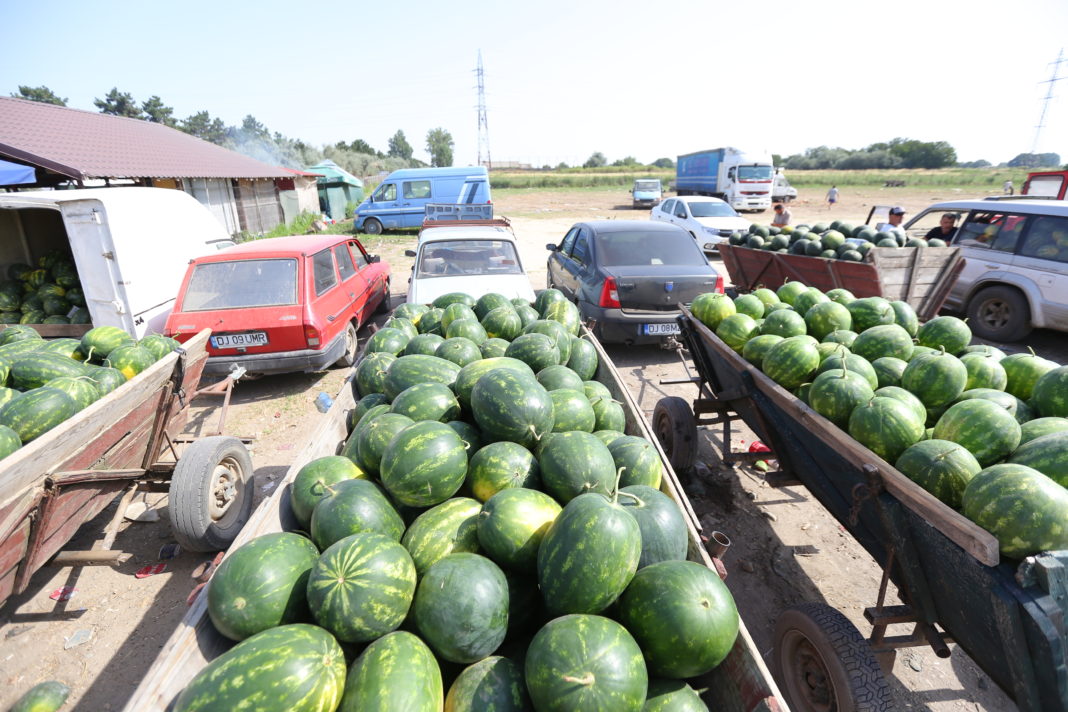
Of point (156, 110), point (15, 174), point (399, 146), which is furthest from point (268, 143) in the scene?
point (15, 174)

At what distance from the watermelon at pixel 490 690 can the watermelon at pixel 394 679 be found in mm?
64

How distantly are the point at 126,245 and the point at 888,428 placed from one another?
7.80 metres

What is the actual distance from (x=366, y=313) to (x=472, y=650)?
25.3 ft

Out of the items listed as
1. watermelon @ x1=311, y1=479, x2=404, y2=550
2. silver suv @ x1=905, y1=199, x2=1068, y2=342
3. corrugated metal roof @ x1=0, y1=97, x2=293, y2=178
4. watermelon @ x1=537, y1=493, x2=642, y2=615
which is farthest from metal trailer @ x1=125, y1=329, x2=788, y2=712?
corrugated metal roof @ x1=0, y1=97, x2=293, y2=178

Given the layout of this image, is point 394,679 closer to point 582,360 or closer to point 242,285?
point 582,360

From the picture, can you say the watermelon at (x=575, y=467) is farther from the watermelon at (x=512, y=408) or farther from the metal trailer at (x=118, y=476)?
the metal trailer at (x=118, y=476)

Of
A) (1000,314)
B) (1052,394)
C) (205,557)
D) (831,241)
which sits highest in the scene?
(831,241)

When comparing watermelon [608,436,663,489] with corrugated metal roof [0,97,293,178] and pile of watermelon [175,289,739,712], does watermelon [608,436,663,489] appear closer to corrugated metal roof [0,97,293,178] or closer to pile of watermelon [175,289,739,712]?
pile of watermelon [175,289,739,712]

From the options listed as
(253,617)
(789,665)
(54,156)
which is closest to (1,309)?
(54,156)

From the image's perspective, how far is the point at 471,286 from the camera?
7125 millimetres

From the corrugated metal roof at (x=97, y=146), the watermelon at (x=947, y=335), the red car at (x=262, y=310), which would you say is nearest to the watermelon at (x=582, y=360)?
the watermelon at (x=947, y=335)

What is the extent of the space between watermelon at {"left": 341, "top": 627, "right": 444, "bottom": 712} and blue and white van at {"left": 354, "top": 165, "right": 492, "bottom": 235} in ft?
70.1

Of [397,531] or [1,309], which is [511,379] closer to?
[397,531]

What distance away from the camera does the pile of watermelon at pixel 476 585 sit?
5.13 feet
